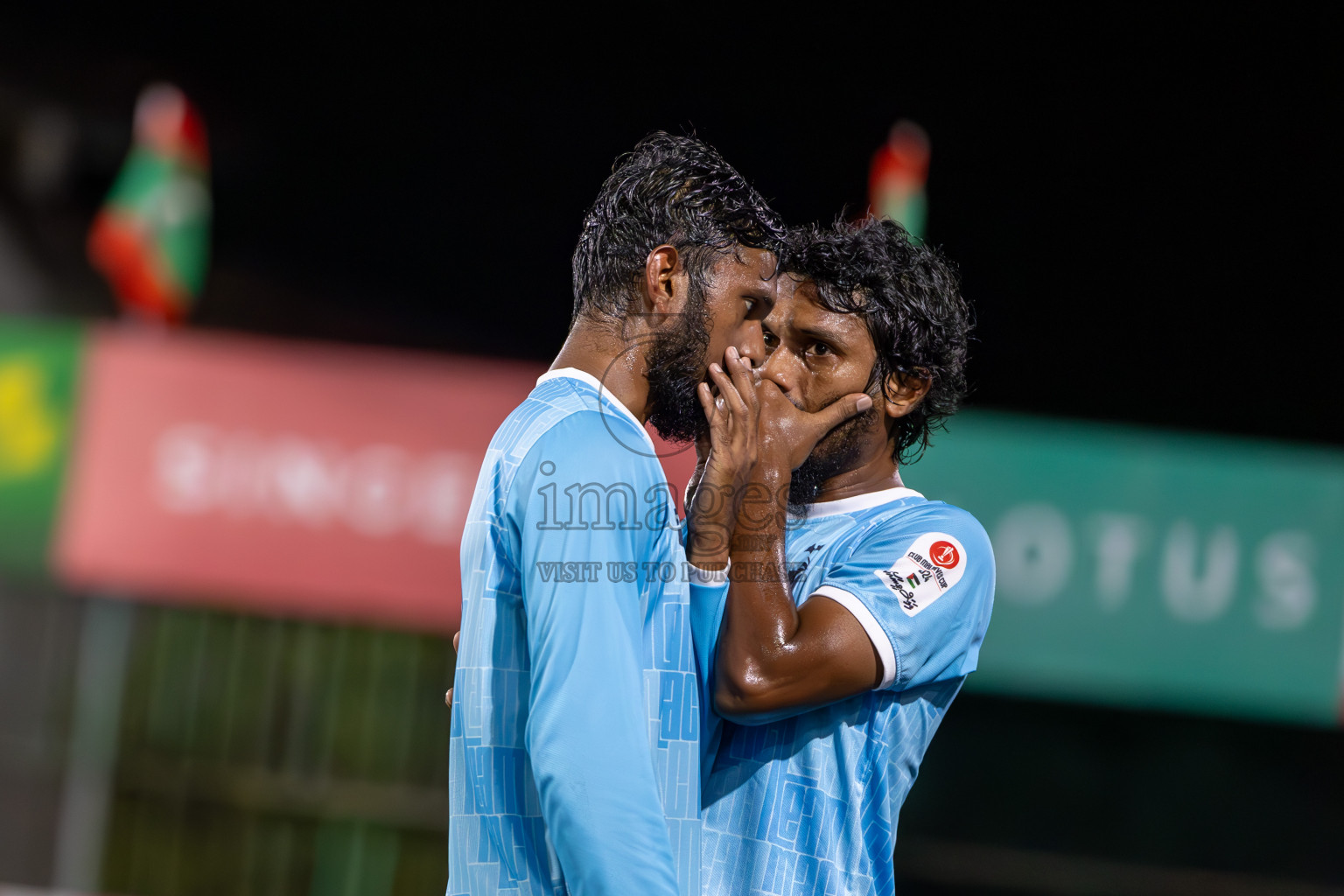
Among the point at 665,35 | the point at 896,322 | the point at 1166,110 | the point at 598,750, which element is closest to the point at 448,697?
the point at 598,750

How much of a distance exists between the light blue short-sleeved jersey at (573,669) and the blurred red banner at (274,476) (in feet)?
10.8

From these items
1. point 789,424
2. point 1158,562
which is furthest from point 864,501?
point 1158,562

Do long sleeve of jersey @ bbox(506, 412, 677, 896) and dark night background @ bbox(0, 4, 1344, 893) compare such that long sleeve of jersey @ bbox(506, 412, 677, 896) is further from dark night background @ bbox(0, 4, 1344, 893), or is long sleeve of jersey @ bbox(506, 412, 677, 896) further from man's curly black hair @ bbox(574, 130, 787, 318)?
dark night background @ bbox(0, 4, 1344, 893)

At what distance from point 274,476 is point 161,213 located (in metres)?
1.56

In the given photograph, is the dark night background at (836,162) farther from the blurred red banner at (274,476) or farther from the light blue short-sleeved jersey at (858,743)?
the light blue short-sleeved jersey at (858,743)

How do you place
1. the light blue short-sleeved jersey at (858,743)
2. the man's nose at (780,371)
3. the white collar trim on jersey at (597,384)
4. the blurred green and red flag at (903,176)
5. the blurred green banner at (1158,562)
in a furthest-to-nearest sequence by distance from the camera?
the blurred green and red flag at (903,176), the blurred green banner at (1158,562), the man's nose at (780,371), the light blue short-sleeved jersey at (858,743), the white collar trim on jersey at (597,384)

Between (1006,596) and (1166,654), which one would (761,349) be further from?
(1166,654)

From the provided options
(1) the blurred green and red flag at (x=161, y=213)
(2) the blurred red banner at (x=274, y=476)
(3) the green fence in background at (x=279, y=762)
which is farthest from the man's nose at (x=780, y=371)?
(1) the blurred green and red flag at (x=161, y=213)

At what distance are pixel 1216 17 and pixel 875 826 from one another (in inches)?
185

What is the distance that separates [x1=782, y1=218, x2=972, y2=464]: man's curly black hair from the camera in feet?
7.05

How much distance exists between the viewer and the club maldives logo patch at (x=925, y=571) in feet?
6.17

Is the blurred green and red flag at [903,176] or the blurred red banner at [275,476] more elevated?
the blurred green and red flag at [903,176]

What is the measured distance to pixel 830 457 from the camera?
2.12 metres

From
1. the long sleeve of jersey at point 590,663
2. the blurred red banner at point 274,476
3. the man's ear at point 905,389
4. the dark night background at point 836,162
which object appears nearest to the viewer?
the long sleeve of jersey at point 590,663
